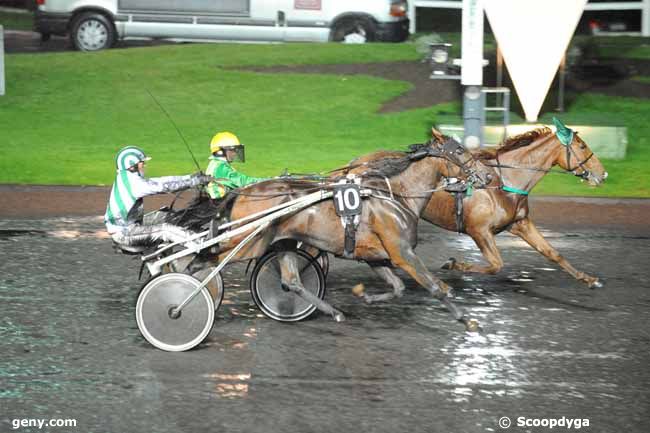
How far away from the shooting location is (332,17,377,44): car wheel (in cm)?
2295

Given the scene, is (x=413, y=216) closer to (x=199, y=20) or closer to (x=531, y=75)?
(x=531, y=75)

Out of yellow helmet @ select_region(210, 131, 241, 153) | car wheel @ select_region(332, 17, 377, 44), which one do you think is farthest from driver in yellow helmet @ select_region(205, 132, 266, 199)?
car wheel @ select_region(332, 17, 377, 44)

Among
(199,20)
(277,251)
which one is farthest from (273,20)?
(277,251)

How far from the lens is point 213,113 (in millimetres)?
19672

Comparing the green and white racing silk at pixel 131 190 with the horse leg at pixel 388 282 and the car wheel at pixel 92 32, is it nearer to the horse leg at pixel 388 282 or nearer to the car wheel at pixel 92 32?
the horse leg at pixel 388 282

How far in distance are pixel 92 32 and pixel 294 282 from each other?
52.7 ft

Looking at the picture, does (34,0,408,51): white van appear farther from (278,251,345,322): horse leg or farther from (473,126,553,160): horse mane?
(278,251,345,322): horse leg

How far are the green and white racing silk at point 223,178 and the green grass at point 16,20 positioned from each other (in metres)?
20.6

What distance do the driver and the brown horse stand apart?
2134 millimetres

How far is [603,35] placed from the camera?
2444 centimetres

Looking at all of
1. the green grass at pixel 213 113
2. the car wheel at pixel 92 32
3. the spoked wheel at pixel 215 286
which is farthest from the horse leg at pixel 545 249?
the car wheel at pixel 92 32

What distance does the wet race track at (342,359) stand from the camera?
6.66 meters

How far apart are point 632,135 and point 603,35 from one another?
23.0ft

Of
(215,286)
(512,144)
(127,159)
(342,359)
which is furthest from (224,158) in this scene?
(512,144)
